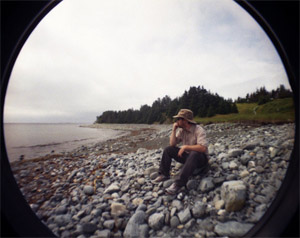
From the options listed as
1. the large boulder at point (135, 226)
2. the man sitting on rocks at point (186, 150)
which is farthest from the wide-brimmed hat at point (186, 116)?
the large boulder at point (135, 226)

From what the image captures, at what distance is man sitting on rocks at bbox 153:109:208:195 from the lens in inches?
84.4

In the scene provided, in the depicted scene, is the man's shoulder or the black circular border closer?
the black circular border

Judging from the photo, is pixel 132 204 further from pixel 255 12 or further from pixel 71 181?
pixel 255 12

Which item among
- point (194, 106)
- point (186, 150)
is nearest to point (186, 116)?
point (186, 150)

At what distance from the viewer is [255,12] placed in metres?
1.25

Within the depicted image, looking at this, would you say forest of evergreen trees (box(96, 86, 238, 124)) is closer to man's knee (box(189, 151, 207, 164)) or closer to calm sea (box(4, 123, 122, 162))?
man's knee (box(189, 151, 207, 164))

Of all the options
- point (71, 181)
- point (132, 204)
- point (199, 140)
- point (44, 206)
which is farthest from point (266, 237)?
point (71, 181)

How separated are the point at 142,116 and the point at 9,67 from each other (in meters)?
5.70

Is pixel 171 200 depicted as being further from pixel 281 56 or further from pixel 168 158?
pixel 281 56

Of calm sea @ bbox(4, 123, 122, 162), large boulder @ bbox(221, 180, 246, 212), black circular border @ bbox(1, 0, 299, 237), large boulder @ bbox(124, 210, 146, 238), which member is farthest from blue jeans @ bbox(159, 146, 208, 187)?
calm sea @ bbox(4, 123, 122, 162)

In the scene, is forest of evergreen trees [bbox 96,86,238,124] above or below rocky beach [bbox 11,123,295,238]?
above

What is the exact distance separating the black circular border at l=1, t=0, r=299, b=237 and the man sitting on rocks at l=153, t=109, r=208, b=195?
38.1 inches

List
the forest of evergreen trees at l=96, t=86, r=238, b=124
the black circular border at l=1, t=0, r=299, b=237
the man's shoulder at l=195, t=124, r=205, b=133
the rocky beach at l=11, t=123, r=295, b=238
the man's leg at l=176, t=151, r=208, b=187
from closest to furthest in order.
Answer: the black circular border at l=1, t=0, r=299, b=237 < the rocky beach at l=11, t=123, r=295, b=238 < the man's leg at l=176, t=151, r=208, b=187 < the man's shoulder at l=195, t=124, r=205, b=133 < the forest of evergreen trees at l=96, t=86, r=238, b=124

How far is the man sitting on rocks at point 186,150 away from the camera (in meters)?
2.14
